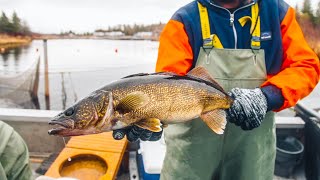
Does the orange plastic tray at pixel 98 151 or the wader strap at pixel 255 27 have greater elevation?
the wader strap at pixel 255 27

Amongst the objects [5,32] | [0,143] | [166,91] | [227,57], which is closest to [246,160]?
[227,57]

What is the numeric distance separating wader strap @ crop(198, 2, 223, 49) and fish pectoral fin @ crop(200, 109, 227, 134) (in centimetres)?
56

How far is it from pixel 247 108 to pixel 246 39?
65 cm

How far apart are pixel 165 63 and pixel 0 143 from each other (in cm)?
127

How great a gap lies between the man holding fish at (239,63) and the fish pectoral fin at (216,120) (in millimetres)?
76

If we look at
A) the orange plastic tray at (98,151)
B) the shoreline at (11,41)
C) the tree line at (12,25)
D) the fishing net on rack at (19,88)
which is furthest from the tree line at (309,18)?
the tree line at (12,25)

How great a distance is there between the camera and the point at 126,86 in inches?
76.2

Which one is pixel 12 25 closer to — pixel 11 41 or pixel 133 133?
pixel 11 41

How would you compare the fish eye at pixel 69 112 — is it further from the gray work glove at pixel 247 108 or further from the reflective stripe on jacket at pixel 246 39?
the gray work glove at pixel 247 108

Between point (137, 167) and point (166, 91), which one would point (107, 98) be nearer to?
point (166, 91)

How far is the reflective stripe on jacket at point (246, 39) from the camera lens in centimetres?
237

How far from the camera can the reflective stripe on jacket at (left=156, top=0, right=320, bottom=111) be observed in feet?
7.78

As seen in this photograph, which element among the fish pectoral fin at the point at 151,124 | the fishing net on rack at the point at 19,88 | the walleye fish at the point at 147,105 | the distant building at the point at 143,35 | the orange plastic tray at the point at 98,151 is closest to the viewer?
the walleye fish at the point at 147,105

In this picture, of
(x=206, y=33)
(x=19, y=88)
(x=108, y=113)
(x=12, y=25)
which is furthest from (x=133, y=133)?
(x=12, y=25)
